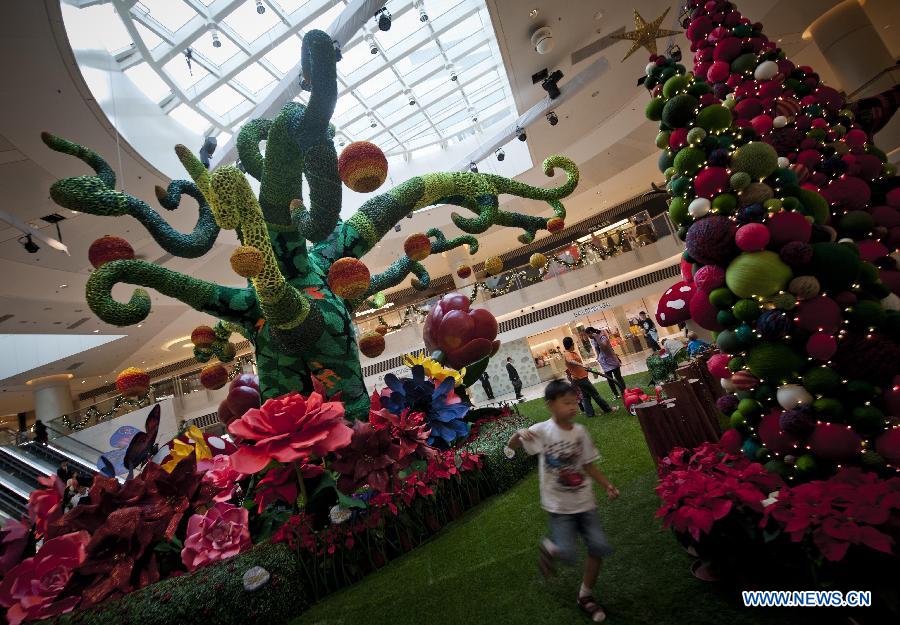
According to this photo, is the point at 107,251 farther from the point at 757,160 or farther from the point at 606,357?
the point at 606,357

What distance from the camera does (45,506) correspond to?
223 centimetres

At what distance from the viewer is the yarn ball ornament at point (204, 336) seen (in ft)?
12.6

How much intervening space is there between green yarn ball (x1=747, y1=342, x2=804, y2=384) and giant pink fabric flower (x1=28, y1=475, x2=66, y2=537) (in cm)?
Result: 334

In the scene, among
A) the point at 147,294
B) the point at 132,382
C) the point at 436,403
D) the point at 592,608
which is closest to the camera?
the point at 592,608

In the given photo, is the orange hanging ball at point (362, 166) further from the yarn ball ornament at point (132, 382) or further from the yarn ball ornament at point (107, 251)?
the yarn ball ornament at point (132, 382)

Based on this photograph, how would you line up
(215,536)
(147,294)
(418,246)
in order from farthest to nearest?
1. (418,246)
2. (147,294)
3. (215,536)

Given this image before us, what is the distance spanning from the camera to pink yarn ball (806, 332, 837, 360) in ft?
5.63

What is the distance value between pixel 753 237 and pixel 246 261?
228 centimetres

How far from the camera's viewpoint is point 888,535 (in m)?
1.31

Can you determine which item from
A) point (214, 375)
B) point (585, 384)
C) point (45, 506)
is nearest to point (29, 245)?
point (214, 375)

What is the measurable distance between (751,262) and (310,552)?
2.54m

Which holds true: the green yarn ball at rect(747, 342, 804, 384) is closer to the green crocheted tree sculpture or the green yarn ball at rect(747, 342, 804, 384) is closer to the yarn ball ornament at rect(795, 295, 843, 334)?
the yarn ball ornament at rect(795, 295, 843, 334)

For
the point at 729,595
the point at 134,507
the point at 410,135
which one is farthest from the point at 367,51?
the point at 729,595

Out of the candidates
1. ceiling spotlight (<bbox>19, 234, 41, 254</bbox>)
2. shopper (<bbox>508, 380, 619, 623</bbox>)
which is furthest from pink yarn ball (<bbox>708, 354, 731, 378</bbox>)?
ceiling spotlight (<bbox>19, 234, 41, 254</bbox>)
